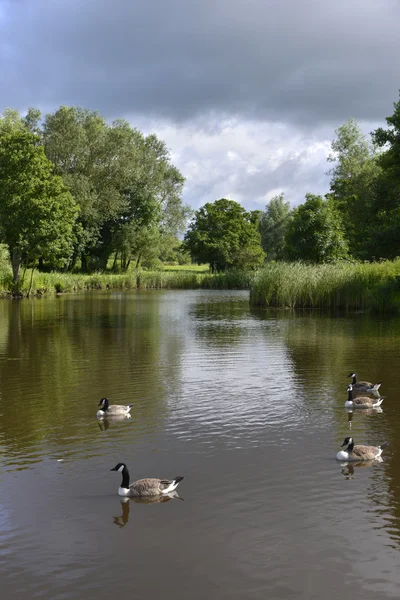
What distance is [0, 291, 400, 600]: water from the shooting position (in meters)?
6.95

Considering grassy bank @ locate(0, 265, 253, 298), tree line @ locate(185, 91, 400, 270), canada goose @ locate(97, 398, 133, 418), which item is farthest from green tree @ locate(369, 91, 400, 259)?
canada goose @ locate(97, 398, 133, 418)

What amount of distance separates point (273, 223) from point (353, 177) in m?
59.5

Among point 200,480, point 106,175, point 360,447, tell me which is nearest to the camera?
point 200,480

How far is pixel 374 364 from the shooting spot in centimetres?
2097

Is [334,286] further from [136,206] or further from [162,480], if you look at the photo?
[136,206]

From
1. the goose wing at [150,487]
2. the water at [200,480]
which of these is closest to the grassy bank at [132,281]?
the water at [200,480]

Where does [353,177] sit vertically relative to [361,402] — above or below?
above

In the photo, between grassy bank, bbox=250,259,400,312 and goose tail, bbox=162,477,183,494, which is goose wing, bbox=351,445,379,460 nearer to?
goose tail, bbox=162,477,183,494

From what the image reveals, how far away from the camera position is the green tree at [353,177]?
73125 mm

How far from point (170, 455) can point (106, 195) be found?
73669 millimetres

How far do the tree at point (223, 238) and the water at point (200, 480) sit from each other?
86.2 meters

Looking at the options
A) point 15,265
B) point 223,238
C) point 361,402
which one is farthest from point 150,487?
point 223,238

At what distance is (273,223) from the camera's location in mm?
144375

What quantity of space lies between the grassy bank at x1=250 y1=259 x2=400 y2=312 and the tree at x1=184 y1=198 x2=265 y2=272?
62480 millimetres
